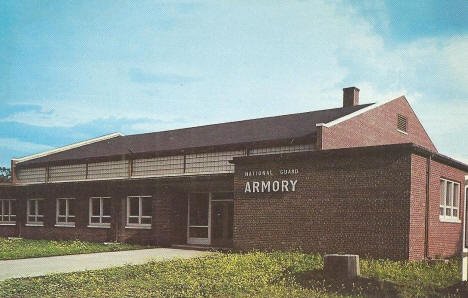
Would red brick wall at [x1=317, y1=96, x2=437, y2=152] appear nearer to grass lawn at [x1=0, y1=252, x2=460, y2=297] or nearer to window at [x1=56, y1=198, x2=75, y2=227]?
grass lawn at [x1=0, y1=252, x2=460, y2=297]

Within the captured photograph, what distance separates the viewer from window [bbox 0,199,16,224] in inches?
1246

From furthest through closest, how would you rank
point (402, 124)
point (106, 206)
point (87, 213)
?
1. point (402, 124)
2. point (87, 213)
3. point (106, 206)

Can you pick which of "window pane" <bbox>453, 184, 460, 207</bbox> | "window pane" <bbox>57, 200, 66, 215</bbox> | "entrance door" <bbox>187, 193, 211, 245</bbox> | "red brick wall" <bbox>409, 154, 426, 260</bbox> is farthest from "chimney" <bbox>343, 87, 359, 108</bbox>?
"window pane" <bbox>57, 200, 66, 215</bbox>

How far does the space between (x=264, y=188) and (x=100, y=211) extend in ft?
37.2

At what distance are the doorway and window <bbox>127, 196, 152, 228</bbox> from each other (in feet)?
6.48

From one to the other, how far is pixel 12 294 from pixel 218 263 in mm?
6105

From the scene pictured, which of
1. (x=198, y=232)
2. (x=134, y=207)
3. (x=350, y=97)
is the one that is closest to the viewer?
(x=198, y=232)

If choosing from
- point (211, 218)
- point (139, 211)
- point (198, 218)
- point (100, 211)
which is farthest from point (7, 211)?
point (211, 218)

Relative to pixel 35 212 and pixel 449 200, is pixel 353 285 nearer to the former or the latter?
pixel 449 200

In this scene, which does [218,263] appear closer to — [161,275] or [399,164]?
[161,275]

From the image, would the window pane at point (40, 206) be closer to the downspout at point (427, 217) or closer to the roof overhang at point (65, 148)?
the roof overhang at point (65, 148)

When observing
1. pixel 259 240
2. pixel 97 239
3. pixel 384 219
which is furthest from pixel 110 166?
pixel 384 219

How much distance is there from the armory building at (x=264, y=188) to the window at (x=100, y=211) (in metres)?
0.05

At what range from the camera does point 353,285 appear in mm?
11352
